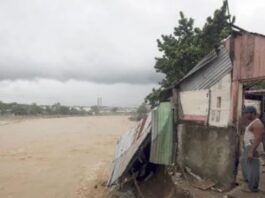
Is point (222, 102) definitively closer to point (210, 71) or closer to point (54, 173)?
point (210, 71)

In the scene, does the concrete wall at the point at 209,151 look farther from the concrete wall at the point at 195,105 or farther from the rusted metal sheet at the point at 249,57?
the rusted metal sheet at the point at 249,57

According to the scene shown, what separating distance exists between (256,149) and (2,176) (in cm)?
1027

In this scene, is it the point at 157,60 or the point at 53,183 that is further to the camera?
the point at 157,60

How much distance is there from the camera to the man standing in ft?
20.0

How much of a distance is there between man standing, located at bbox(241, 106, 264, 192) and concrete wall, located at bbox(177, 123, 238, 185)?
0.76m

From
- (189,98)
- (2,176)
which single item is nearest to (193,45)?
(189,98)

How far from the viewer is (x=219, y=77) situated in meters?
7.84

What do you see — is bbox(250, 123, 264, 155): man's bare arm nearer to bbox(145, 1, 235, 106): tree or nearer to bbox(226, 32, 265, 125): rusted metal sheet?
bbox(226, 32, 265, 125): rusted metal sheet

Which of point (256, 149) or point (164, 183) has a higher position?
point (256, 149)

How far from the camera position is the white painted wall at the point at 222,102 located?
756cm

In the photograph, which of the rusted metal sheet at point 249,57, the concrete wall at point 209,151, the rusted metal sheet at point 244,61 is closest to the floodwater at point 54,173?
the concrete wall at point 209,151

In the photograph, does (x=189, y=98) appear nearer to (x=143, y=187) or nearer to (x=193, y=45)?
(x=143, y=187)

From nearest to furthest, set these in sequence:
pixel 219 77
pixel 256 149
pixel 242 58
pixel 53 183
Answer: pixel 256 149 < pixel 242 58 < pixel 219 77 < pixel 53 183

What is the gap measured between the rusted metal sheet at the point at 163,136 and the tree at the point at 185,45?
2.92 m
